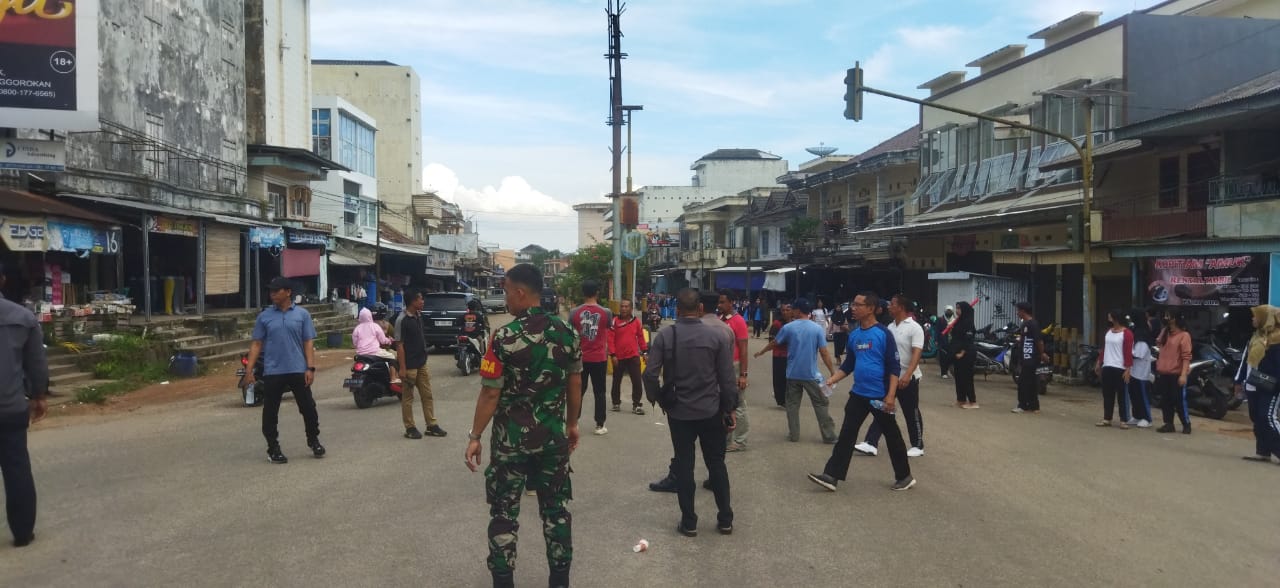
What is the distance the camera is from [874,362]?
7.55m

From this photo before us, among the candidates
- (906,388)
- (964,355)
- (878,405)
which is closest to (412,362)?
(878,405)

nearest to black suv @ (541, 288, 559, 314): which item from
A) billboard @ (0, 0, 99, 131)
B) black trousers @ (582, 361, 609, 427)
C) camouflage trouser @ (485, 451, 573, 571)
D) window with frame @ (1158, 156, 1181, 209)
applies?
black trousers @ (582, 361, 609, 427)

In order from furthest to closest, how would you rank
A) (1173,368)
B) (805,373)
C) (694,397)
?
(1173,368), (805,373), (694,397)

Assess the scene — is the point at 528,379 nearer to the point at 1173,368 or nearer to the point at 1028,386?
the point at 1173,368

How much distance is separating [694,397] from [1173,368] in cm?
788

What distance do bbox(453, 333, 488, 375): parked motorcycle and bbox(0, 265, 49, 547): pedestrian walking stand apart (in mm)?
11055

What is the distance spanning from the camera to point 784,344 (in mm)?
10805

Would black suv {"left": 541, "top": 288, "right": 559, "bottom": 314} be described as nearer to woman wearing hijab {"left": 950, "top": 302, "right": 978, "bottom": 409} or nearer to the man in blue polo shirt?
the man in blue polo shirt

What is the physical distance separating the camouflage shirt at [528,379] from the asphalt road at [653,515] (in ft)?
3.22

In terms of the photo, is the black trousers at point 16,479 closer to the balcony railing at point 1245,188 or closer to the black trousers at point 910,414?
the black trousers at point 910,414

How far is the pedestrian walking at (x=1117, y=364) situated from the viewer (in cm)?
1137

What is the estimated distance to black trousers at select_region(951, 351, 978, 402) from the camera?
13617 millimetres

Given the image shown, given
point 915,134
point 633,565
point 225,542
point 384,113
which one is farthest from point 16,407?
point 384,113

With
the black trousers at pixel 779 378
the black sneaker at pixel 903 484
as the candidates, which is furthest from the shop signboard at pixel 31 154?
the black sneaker at pixel 903 484
